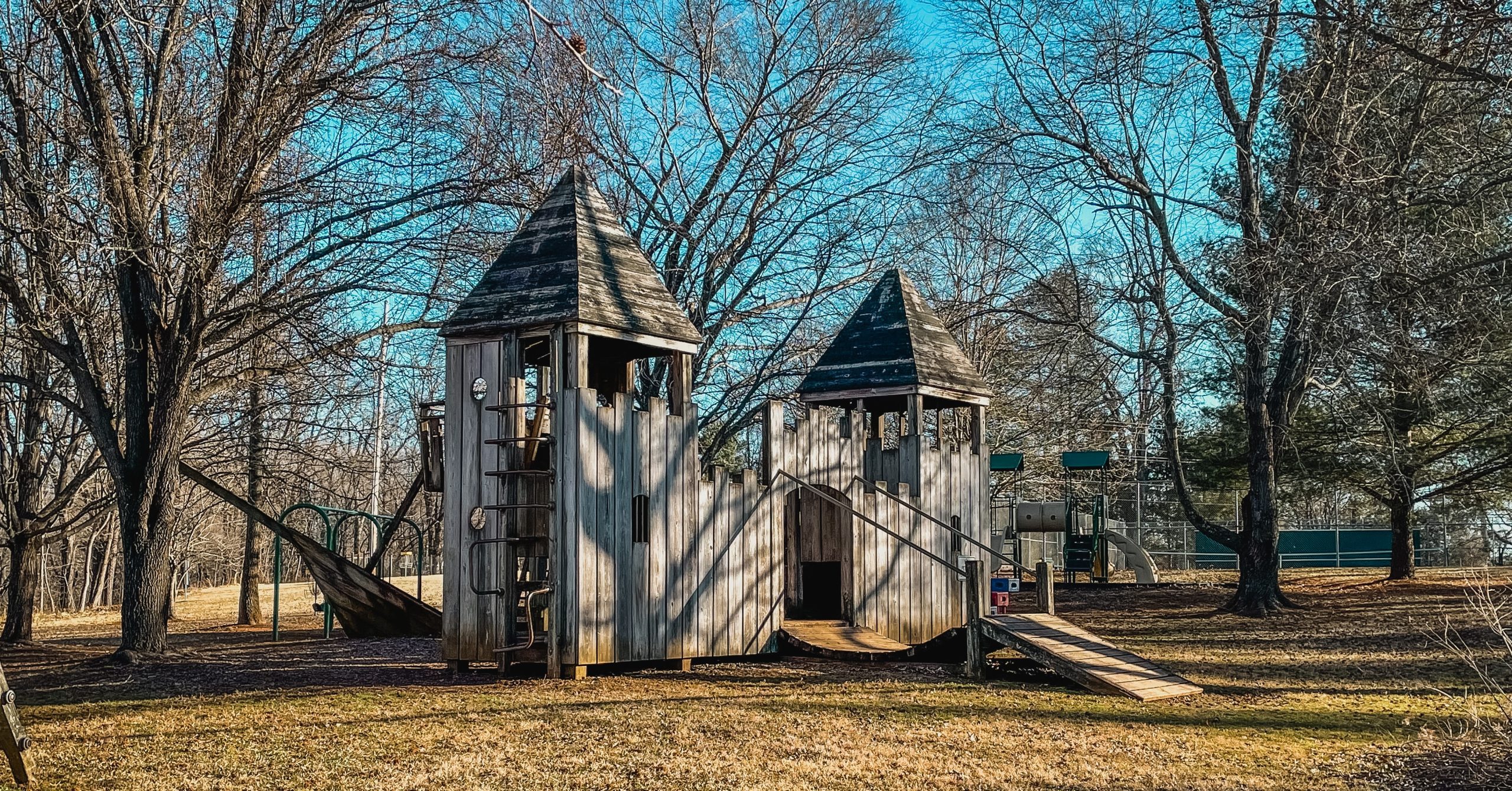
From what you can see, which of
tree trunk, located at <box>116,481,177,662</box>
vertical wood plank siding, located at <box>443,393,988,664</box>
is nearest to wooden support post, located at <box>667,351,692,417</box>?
vertical wood plank siding, located at <box>443,393,988,664</box>

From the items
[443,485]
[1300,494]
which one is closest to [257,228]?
[443,485]

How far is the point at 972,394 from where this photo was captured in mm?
18297

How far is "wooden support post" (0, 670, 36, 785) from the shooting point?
21.8 ft

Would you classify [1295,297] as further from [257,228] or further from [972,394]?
[257,228]

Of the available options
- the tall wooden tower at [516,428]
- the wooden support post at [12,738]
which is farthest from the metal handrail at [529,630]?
the wooden support post at [12,738]

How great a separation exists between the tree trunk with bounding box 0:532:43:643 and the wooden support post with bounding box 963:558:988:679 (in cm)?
1302

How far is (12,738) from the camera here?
6.73 m

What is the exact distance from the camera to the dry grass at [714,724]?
7805mm

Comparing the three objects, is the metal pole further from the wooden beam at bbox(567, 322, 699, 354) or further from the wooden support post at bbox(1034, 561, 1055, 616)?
the wooden support post at bbox(1034, 561, 1055, 616)

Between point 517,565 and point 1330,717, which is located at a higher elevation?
point 517,565

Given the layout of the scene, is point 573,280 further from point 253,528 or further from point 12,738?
point 253,528

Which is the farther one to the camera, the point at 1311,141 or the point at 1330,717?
the point at 1311,141

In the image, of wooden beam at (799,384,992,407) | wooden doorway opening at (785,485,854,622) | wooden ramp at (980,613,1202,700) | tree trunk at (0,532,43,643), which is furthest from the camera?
wooden beam at (799,384,992,407)

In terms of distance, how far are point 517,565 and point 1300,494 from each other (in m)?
24.8
